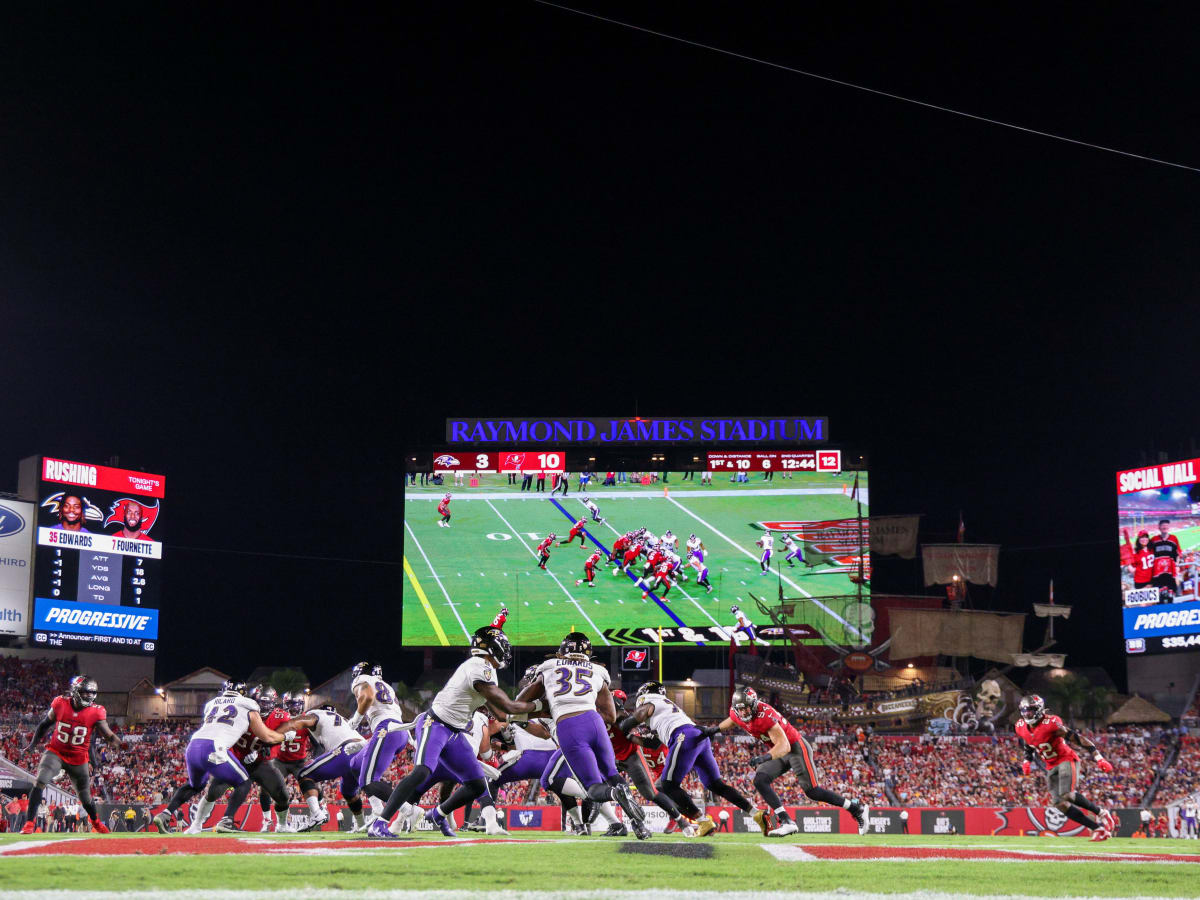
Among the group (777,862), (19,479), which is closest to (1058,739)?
(777,862)

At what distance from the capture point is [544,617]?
56625 millimetres

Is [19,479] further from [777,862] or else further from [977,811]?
[777,862]

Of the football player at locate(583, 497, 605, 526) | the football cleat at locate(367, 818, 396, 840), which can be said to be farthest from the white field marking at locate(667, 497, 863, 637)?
the football cleat at locate(367, 818, 396, 840)

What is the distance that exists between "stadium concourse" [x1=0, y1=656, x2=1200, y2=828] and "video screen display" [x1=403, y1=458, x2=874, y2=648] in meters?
5.86

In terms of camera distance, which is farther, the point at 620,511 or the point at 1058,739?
the point at 620,511

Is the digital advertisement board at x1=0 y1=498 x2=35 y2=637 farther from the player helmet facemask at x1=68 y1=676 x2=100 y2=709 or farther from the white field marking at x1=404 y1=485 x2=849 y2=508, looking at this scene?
the player helmet facemask at x1=68 y1=676 x2=100 y2=709

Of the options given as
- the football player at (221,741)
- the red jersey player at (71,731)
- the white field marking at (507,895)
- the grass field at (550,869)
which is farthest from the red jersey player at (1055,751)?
the red jersey player at (71,731)

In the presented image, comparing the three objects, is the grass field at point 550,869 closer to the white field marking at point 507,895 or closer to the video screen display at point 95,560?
the white field marking at point 507,895

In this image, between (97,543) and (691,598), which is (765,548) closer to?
(691,598)

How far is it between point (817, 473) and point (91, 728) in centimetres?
4347

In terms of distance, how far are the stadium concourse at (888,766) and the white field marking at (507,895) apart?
35.4m

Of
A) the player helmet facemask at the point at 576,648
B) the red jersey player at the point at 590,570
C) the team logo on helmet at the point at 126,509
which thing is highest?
the team logo on helmet at the point at 126,509

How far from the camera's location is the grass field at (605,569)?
56656 millimetres

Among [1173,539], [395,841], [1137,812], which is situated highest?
[1173,539]
